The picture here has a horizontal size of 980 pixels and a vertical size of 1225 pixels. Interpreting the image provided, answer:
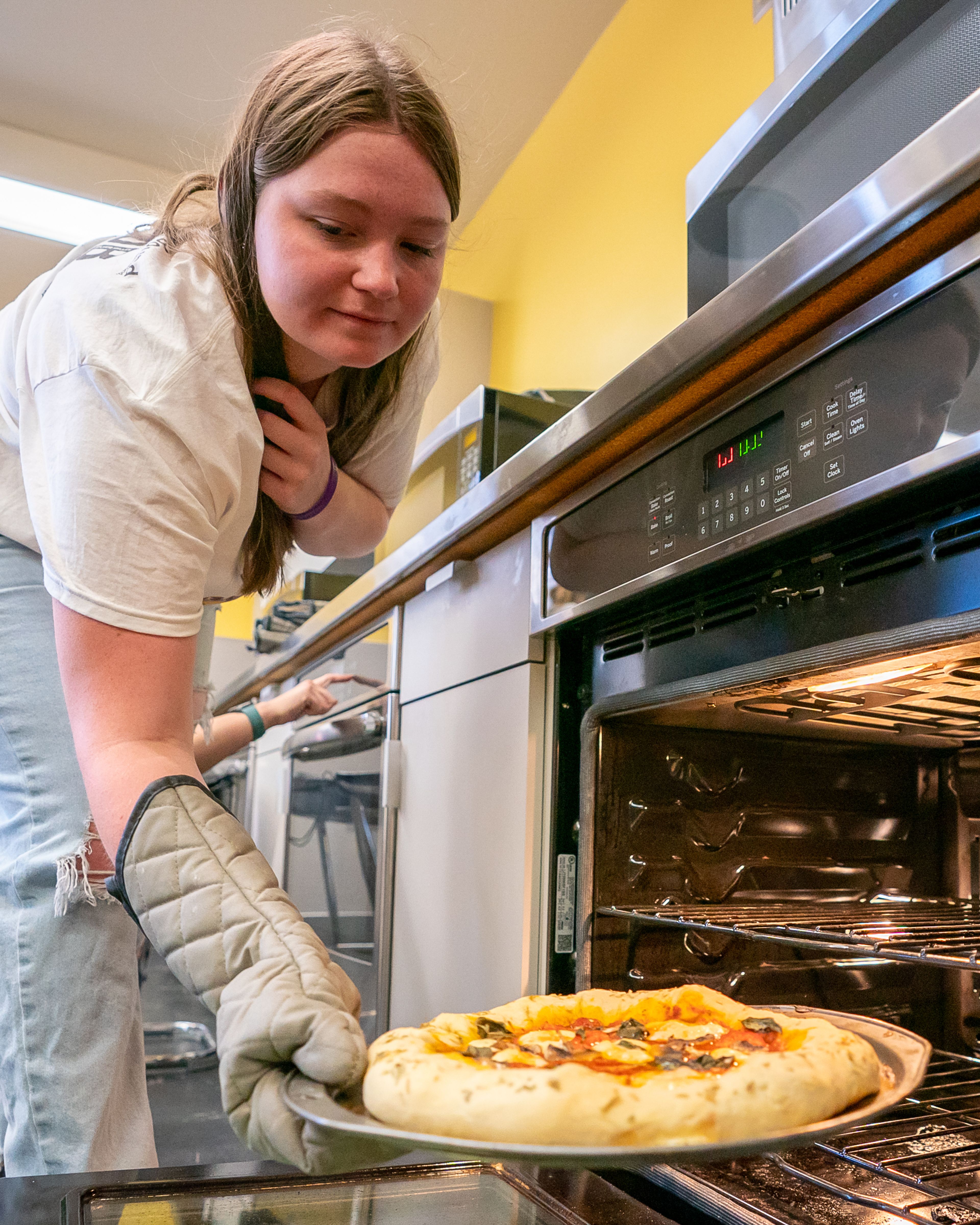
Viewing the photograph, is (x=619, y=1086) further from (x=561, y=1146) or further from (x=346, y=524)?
(x=346, y=524)

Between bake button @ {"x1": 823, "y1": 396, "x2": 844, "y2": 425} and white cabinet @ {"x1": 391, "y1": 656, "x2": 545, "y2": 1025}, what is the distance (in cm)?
49

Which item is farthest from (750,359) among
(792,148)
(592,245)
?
(592,245)

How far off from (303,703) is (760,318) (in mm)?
1435

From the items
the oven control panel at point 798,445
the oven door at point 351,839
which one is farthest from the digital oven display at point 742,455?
the oven door at point 351,839

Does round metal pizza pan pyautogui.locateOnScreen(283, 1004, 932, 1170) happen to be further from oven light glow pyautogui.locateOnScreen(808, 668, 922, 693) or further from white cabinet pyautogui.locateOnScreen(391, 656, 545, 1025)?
white cabinet pyautogui.locateOnScreen(391, 656, 545, 1025)

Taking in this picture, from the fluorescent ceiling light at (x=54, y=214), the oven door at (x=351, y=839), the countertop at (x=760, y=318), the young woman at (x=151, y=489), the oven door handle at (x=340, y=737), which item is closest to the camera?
the countertop at (x=760, y=318)

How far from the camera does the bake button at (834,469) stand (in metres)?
0.70

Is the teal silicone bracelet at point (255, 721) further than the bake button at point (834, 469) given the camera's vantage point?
Yes

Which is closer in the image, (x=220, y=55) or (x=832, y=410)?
(x=832, y=410)

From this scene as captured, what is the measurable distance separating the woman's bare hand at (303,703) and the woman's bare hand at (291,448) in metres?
0.97

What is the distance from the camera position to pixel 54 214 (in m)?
3.11

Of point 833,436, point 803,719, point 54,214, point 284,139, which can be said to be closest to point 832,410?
point 833,436

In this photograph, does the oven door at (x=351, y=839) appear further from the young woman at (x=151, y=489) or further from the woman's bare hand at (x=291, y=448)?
the woman's bare hand at (x=291, y=448)

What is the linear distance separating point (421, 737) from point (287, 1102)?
980mm
